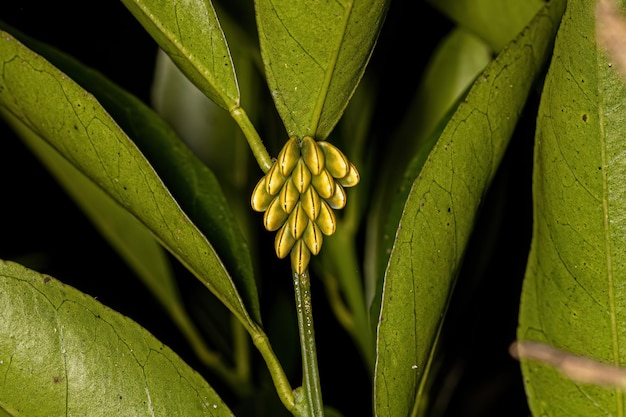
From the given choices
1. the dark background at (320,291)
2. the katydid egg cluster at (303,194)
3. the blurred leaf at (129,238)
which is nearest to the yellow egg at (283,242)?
the katydid egg cluster at (303,194)

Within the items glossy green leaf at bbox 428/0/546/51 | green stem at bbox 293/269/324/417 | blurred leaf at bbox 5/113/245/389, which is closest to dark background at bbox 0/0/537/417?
blurred leaf at bbox 5/113/245/389

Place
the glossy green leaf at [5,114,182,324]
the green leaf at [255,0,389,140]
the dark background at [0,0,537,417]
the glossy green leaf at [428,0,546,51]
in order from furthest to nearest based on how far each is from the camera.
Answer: the dark background at [0,0,537,417]
the glossy green leaf at [5,114,182,324]
the glossy green leaf at [428,0,546,51]
the green leaf at [255,0,389,140]

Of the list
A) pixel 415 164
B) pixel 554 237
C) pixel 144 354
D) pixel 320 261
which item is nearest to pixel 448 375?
pixel 320 261

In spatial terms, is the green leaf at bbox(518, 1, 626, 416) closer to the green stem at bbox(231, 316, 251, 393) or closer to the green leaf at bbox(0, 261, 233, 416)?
the green leaf at bbox(0, 261, 233, 416)

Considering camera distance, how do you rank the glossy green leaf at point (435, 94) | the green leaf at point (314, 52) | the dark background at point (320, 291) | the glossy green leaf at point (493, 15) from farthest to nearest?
the dark background at point (320, 291) → the glossy green leaf at point (435, 94) → the glossy green leaf at point (493, 15) → the green leaf at point (314, 52)

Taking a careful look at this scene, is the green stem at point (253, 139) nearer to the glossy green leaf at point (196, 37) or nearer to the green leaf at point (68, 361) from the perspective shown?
the glossy green leaf at point (196, 37)

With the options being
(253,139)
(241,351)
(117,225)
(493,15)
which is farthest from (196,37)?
(241,351)

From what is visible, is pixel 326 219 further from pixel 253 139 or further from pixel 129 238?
pixel 129 238
